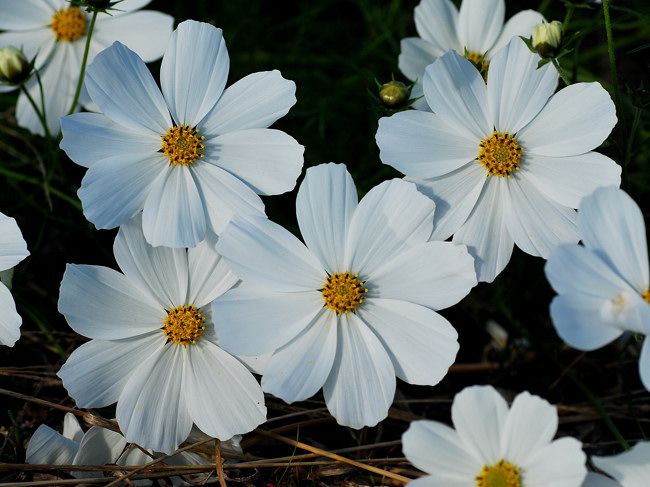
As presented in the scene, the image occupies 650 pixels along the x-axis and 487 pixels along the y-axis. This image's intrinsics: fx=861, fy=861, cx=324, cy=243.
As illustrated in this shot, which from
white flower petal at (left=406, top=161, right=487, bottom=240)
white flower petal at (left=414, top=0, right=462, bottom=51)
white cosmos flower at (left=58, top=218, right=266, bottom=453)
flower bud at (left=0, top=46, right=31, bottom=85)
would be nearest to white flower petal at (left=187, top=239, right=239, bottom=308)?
white cosmos flower at (left=58, top=218, right=266, bottom=453)

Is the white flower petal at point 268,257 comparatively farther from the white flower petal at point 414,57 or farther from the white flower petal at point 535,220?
the white flower petal at point 414,57

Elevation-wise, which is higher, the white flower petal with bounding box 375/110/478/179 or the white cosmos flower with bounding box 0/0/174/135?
the white cosmos flower with bounding box 0/0/174/135

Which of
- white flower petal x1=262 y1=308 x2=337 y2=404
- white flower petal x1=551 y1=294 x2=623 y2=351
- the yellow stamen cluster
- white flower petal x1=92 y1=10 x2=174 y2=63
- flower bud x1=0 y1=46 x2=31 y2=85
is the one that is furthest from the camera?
white flower petal x1=92 y1=10 x2=174 y2=63

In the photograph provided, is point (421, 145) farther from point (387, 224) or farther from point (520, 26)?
point (520, 26)

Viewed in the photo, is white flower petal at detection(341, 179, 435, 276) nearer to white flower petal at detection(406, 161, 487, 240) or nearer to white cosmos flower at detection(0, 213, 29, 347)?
white flower petal at detection(406, 161, 487, 240)

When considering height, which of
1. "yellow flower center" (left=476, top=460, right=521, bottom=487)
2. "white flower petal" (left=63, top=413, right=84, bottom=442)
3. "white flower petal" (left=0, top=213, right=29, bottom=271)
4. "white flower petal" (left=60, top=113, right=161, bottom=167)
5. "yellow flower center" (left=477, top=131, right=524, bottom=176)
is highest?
"yellow flower center" (left=477, top=131, right=524, bottom=176)

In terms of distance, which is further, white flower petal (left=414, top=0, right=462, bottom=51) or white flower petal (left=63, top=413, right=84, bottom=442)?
white flower petal (left=414, top=0, right=462, bottom=51)

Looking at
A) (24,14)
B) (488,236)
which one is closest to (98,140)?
(24,14)

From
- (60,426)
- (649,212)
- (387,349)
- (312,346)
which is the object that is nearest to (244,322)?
(312,346)

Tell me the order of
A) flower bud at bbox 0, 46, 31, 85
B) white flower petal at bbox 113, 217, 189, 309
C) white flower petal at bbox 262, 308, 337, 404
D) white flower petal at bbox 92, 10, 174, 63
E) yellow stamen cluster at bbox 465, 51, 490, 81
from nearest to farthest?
1. white flower petal at bbox 262, 308, 337, 404
2. white flower petal at bbox 113, 217, 189, 309
3. flower bud at bbox 0, 46, 31, 85
4. yellow stamen cluster at bbox 465, 51, 490, 81
5. white flower petal at bbox 92, 10, 174, 63
